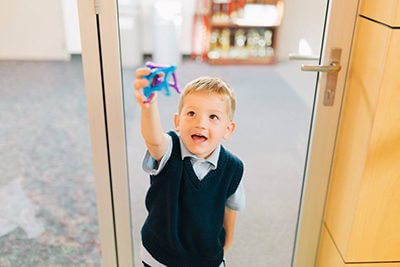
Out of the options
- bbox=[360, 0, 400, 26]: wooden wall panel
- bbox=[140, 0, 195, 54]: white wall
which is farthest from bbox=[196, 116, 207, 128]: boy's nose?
bbox=[140, 0, 195, 54]: white wall

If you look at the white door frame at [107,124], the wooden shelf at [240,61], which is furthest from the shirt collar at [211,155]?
the wooden shelf at [240,61]

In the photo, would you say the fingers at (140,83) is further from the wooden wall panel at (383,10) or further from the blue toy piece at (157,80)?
the wooden wall panel at (383,10)

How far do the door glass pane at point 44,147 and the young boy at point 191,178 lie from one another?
66 cm

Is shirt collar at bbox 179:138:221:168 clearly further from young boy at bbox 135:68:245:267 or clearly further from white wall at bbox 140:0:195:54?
white wall at bbox 140:0:195:54

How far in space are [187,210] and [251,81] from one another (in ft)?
9.82

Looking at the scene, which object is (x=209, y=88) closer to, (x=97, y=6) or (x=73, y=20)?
(x=97, y=6)

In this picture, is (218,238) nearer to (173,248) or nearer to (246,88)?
(173,248)

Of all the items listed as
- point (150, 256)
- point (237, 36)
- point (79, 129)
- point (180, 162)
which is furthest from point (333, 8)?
point (237, 36)

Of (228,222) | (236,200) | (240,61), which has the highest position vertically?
(236,200)

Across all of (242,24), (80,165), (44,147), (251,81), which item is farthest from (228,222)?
(242,24)

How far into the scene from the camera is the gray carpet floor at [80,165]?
2051mm

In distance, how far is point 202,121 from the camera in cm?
129

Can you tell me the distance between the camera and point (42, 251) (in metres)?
2.30

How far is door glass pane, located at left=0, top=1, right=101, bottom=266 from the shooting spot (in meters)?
2.27
